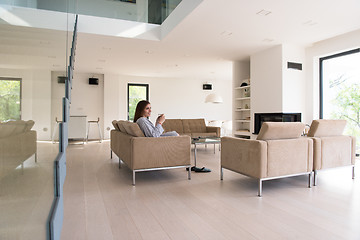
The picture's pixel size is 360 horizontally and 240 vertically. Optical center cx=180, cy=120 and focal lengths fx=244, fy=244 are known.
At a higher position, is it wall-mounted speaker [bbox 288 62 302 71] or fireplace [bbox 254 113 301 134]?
wall-mounted speaker [bbox 288 62 302 71]

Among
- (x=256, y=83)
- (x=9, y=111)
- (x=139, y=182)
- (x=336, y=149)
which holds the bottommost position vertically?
(x=139, y=182)

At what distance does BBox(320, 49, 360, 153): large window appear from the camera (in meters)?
5.93

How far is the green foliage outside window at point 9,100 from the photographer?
0.58m

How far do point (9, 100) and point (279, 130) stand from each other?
280 centimetres

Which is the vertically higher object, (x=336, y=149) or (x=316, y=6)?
(x=316, y=6)

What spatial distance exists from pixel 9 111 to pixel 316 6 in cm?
486

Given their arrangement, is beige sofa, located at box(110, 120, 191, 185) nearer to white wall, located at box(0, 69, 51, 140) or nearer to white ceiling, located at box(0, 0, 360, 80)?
white ceiling, located at box(0, 0, 360, 80)

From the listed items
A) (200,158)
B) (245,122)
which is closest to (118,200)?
(200,158)

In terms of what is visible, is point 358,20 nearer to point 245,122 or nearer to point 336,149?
point 336,149

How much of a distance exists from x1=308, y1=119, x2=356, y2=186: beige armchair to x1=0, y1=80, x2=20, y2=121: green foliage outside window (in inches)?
133

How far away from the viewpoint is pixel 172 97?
11.3 m

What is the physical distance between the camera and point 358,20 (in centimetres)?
482

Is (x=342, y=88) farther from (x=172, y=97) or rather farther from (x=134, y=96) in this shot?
(x=134, y=96)

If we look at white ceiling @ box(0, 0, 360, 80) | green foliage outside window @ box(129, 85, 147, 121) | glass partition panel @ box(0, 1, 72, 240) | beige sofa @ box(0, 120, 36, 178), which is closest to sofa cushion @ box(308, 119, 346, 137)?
Answer: white ceiling @ box(0, 0, 360, 80)
